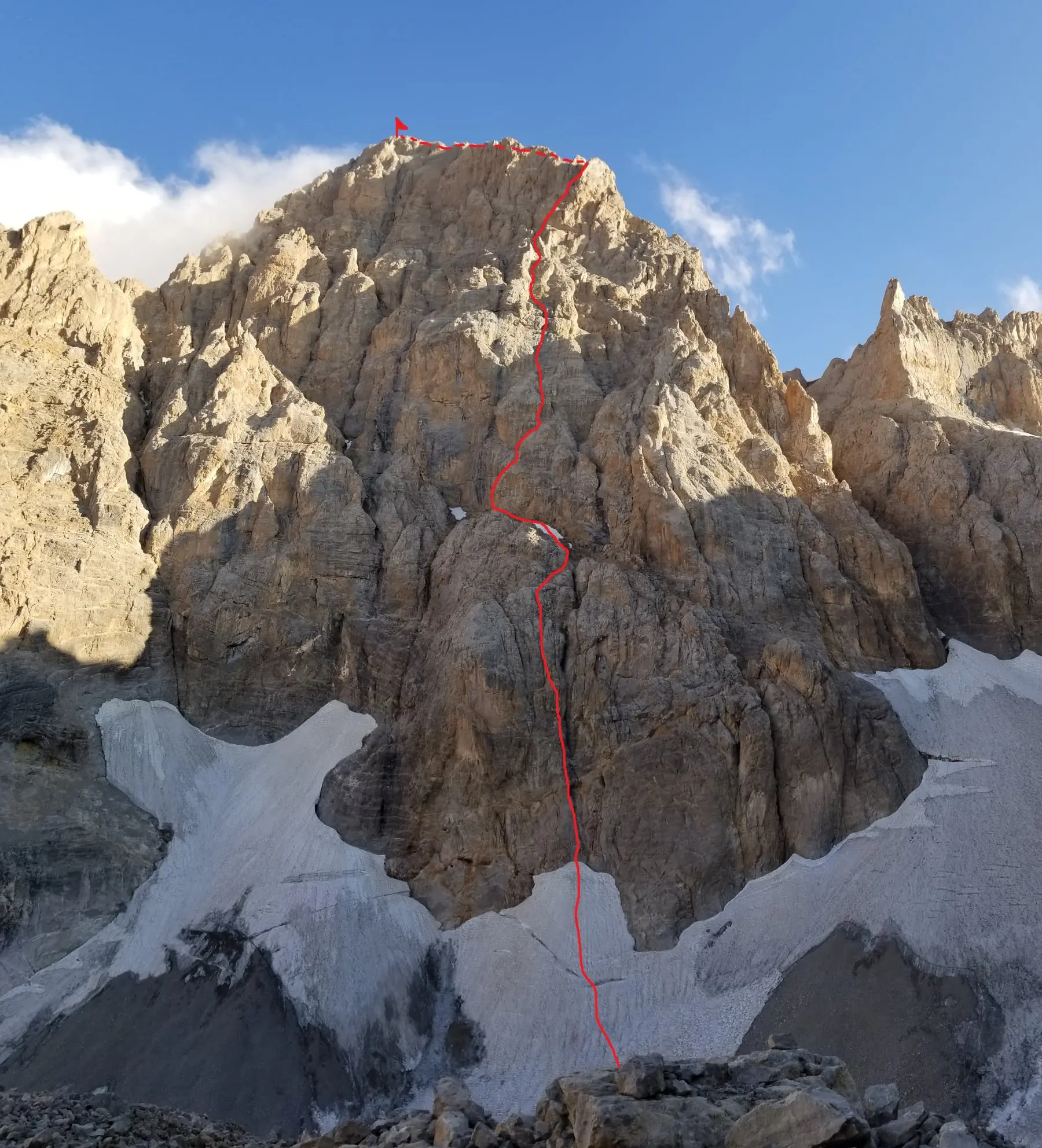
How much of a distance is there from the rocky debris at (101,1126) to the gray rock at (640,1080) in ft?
26.1

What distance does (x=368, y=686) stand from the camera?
36.8 m

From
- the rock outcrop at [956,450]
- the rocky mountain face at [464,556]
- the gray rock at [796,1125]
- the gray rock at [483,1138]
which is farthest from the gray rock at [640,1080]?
the rock outcrop at [956,450]

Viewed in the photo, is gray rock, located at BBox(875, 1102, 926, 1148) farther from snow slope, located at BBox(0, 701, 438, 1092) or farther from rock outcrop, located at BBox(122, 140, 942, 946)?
snow slope, located at BBox(0, 701, 438, 1092)

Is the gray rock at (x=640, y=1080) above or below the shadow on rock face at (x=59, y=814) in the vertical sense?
below

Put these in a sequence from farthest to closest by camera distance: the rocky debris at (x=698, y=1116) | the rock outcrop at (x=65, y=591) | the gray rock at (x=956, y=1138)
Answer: the rock outcrop at (x=65, y=591)
the gray rock at (x=956, y=1138)
the rocky debris at (x=698, y=1116)

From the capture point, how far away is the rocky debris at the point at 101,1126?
16.6m

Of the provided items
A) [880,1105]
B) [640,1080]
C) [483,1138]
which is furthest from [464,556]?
[880,1105]

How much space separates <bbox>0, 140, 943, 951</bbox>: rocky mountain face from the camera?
3228 centimetres

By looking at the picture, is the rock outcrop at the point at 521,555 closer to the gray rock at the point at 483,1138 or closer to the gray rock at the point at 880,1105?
the gray rock at the point at 880,1105

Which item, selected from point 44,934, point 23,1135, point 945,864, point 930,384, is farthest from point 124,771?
point 930,384

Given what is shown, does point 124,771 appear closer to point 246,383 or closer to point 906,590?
point 246,383

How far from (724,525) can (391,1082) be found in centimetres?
2428

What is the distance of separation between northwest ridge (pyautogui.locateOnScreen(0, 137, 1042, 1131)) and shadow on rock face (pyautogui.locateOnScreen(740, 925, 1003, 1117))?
0.20 meters

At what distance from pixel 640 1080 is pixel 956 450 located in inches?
1627
